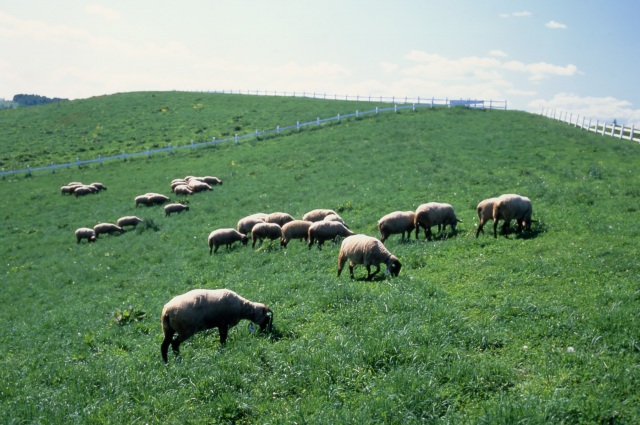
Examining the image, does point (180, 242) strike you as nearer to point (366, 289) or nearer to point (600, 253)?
point (366, 289)

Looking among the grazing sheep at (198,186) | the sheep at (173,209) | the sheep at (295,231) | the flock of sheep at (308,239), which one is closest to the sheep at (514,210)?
the flock of sheep at (308,239)

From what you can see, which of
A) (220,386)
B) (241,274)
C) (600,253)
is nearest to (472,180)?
(600,253)

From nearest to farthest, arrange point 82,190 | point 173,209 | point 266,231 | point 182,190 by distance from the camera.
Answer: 1. point 266,231
2. point 173,209
3. point 182,190
4. point 82,190

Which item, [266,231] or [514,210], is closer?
[514,210]

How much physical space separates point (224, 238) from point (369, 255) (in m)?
8.48

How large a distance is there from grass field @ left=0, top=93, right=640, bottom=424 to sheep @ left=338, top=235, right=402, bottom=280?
35 cm

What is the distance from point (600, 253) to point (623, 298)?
337 centimetres

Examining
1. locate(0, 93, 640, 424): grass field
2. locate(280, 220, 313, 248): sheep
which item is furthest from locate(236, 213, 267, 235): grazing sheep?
locate(280, 220, 313, 248): sheep

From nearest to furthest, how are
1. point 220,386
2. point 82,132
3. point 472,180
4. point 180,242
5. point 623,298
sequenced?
point 220,386 → point 623,298 → point 180,242 → point 472,180 → point 82,132

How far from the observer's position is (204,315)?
906 cm

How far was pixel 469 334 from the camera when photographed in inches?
316

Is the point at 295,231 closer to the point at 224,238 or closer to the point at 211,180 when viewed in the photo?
the point at 224,238

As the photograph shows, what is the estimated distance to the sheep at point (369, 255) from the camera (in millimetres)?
12406

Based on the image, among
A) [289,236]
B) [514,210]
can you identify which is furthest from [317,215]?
[514,210]
